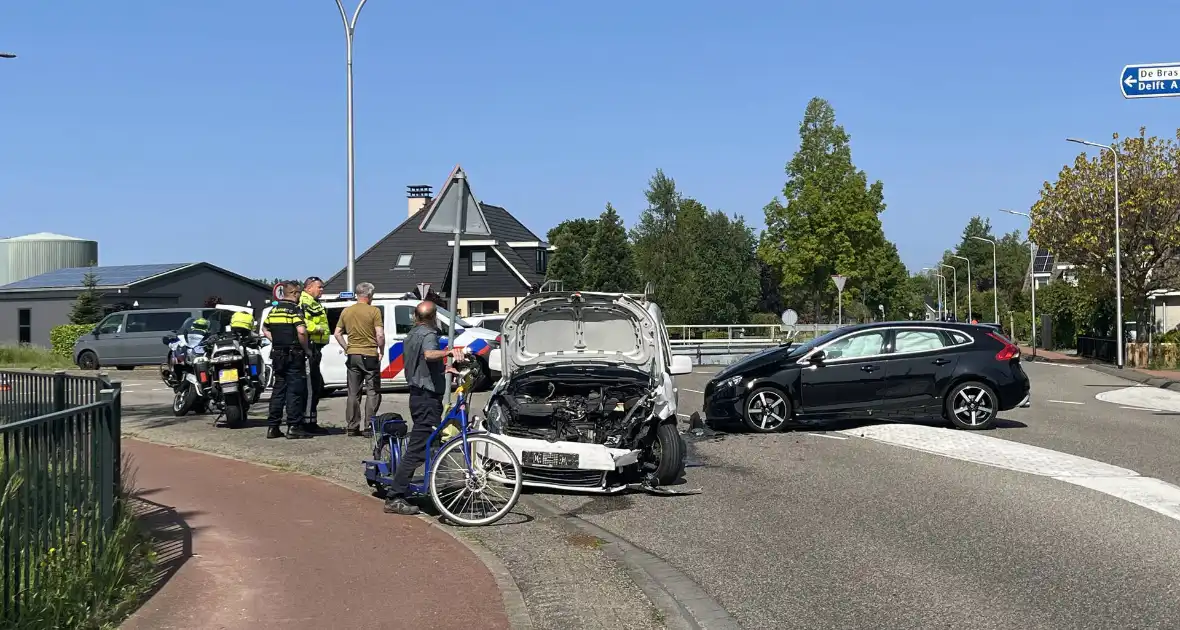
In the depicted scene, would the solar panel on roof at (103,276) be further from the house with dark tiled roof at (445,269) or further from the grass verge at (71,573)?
the grass verge at (71,573)

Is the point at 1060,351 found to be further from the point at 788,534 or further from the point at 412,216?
the point at 788,534

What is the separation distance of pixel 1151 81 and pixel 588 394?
36.2 ft

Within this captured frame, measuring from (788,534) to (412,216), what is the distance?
5906cm

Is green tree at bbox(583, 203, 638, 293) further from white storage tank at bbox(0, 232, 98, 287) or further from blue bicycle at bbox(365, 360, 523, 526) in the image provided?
blue bicycle at bbox(365, 360, 523, 526)

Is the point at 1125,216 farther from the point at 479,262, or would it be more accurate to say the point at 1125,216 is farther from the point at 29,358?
the point at 29,358

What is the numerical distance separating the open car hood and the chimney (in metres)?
57.5

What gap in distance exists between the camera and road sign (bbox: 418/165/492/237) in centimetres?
1102

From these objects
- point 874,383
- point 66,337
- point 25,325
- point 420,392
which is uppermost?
point 25,325

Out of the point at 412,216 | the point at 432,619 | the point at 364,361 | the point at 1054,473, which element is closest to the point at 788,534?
the point at 432,619

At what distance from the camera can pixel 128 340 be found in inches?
1319

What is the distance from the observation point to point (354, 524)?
8.95 m

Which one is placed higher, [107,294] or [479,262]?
[479,262]

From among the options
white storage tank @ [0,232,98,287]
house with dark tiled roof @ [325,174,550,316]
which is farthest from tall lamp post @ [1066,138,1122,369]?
white storage tank @ [0,232,98,287]

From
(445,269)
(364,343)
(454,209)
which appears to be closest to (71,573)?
(454,209)
